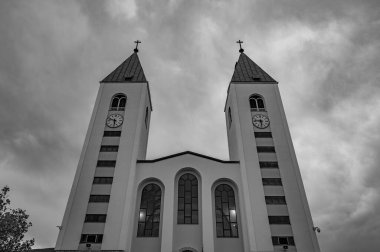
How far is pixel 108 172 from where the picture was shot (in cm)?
2828

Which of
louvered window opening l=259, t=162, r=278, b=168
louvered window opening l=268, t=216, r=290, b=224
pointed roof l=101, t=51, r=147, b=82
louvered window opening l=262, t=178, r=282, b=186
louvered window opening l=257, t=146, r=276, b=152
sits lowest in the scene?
louvered window opening l=268, t=216, r=290, b=224

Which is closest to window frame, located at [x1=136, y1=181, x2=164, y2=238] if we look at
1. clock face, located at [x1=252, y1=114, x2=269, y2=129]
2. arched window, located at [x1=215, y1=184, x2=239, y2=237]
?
arched window, located at [x1=215, y1=184, x2=239, y2=237]

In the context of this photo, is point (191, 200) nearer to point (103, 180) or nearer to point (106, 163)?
point (103, 180)

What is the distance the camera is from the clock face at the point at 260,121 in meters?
31.7

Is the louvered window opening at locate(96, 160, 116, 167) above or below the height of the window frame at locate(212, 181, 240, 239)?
above

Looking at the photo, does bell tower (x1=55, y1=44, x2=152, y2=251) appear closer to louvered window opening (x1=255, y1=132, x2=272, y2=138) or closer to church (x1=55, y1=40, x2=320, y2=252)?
church (x1=55, y1=40, x2=320, y2=252)

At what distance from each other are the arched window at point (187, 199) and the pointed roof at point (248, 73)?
1529cm

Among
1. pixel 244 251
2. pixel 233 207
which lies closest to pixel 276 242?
pixel 244 251

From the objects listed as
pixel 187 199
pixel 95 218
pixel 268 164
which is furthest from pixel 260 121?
pixel 95 218

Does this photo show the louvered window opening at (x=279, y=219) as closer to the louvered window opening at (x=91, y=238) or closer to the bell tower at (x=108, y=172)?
the bell tower at (x=108, y=172)

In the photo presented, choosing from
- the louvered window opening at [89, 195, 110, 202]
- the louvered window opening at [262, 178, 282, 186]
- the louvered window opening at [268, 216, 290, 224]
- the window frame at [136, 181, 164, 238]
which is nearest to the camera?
the louvered window opening at [268, 216, 290, 224]

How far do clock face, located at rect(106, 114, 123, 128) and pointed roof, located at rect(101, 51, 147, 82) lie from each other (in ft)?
20.7

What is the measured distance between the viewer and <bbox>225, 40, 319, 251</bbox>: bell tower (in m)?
24.2

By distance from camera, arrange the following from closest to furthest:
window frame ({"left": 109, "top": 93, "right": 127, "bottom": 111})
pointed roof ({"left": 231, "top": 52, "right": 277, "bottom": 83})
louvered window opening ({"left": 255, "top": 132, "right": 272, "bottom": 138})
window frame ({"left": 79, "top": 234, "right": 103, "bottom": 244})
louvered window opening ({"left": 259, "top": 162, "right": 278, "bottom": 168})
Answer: window frame ({"left": 79, "top": 234, "right": 103, "bottom": 244})
louvered window opening ({"left": 259, "top": 162, "right": 278, "bottom": 168})
louvered window opening ({"left": 255, "top": 132, "right": 272, "bottom": 138})
window frame ({"left": 109, "top": 93, "right": 127, "bottom": 111})
pointed roof ({"left": 231, "top": 52, "right": 277, "bottom": 83})
